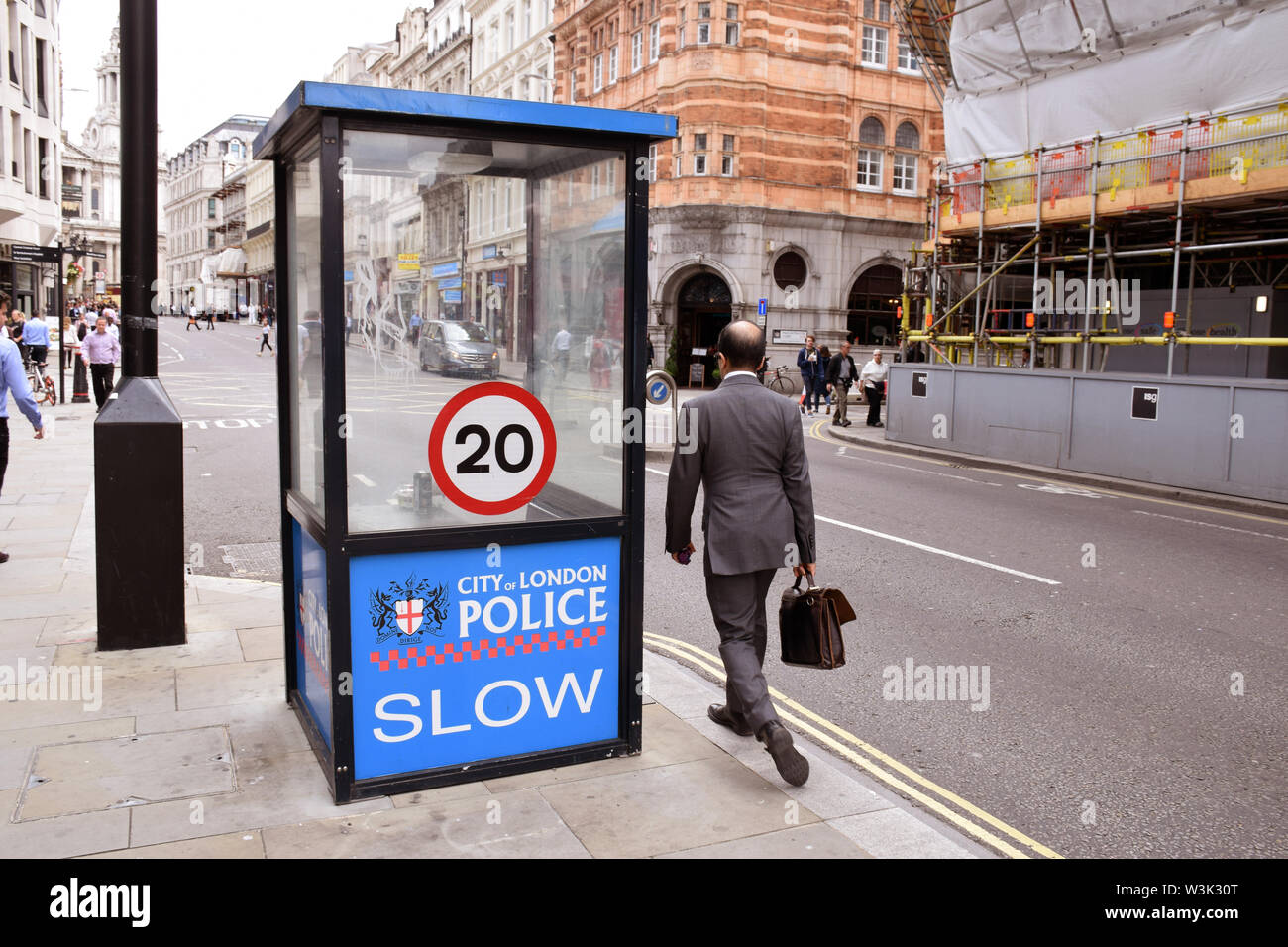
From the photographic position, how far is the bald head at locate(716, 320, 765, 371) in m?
4.55

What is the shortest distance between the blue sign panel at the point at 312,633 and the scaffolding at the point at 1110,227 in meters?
13.2

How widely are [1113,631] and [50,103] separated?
1839 inches

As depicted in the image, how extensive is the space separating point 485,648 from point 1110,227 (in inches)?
635

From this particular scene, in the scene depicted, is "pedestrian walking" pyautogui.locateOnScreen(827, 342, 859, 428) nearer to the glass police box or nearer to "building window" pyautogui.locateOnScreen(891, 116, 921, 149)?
"building window" pyautogui.locateOnScreen(891, 116, 921, 149)

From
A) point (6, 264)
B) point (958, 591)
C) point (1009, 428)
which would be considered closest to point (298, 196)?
point (958, 591)

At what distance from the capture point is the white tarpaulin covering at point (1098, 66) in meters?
15.4

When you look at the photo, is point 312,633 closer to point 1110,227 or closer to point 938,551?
point 938,551

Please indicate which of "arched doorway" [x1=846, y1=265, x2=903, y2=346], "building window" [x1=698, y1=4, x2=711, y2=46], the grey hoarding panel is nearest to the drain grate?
the grey hoarding panel

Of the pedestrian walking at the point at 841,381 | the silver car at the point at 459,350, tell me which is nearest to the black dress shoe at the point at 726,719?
the silver car at the point at 459,350

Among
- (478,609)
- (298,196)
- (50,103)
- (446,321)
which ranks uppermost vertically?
(50,103)
